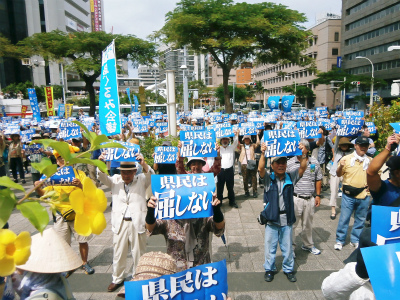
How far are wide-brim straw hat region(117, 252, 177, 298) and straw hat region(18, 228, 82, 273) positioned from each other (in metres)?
0.58

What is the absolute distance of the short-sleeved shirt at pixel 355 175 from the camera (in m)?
4.87

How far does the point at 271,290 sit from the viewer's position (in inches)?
157

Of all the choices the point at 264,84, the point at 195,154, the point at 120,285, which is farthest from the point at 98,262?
the point at 264,84

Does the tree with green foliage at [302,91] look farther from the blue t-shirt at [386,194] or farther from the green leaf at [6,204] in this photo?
the green leaf at [6,204]

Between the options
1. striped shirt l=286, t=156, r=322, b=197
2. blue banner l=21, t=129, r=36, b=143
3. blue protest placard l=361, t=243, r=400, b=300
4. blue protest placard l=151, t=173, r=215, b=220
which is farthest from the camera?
blue banner l=21, t=129, r=36, b=143

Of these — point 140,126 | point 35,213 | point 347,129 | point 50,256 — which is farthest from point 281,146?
point 140,126

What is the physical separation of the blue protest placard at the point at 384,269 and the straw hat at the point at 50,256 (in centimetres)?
187

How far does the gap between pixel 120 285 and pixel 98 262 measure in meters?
0.93

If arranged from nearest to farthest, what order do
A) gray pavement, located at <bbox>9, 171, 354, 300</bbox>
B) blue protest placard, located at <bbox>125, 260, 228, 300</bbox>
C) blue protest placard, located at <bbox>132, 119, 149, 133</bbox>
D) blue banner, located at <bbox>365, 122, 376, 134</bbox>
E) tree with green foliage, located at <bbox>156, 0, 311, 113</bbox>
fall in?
blue protest placard, located at <bbox>125, 260, 228, 300</bbox> → gray pavement, located at <bbox>9, 171, 354, 300</bbox> → blue banner, located at <bbox>365, 122, 376, 134</bbox> → blue protest placard, located at <bbox>132, 119, 149, 133</bbox> → tree with green foliage, located at <bbox>156, 0, 311, 113</bbox>

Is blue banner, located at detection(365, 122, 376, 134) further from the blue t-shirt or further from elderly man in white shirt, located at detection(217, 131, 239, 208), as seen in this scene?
the blue t-shirt

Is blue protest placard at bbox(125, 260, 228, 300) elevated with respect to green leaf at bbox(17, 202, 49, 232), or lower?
lower

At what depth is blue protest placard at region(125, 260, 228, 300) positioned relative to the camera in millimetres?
1775

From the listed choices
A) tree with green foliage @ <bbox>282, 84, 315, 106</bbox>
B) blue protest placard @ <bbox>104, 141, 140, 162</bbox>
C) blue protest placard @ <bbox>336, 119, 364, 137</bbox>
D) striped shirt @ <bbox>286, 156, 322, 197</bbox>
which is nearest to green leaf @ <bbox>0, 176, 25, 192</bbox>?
blue protest placard @ <bbox>104, 141, 140, 162</bbox>

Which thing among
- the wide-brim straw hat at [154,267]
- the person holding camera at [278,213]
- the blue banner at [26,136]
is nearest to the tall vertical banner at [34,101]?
the blue banner at [26,136]
